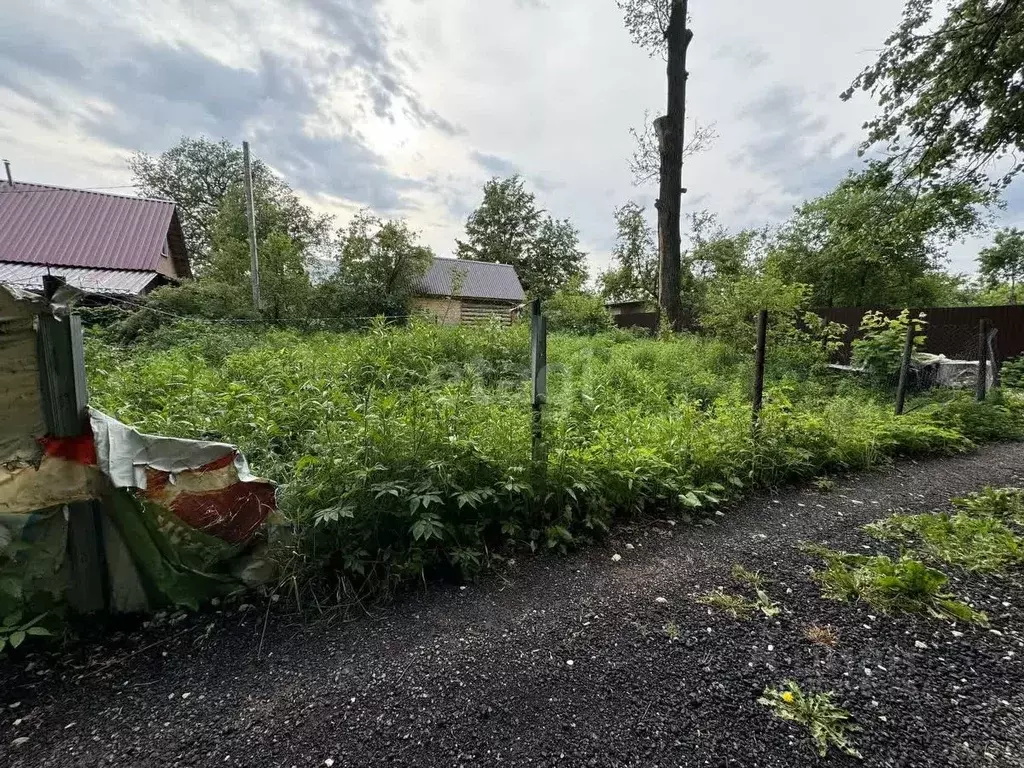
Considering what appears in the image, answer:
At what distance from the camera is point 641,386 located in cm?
532

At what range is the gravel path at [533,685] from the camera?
1.29 metres

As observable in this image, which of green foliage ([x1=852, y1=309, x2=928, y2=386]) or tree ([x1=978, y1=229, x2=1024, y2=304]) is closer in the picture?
green foliage ([x1=852, y1=309, x2=928, y2=386])

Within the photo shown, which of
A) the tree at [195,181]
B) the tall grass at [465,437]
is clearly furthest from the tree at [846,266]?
the tree at [195,181]

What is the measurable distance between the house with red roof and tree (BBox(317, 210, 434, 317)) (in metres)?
4.86

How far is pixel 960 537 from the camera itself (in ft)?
8.30

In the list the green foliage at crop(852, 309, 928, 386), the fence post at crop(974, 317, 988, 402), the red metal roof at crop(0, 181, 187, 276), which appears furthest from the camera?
the red metal roof at crop(0, 181, 187, 276)

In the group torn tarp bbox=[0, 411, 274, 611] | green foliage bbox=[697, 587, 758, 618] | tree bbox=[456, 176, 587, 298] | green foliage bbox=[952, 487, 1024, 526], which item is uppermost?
tree bbox=[456, 176, 587, 298]

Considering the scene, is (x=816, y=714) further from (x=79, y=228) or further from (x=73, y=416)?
(x=79, y=228)

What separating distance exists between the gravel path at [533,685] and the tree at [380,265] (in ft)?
41.2

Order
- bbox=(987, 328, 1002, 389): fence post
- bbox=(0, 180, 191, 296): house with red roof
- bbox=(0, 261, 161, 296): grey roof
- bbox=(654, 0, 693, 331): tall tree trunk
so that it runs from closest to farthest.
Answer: bbox=(987, 328, 1002, 389): fence post < bbox=(654, 0, 693, 331): tall tree trunk < bbox=(0, 261, 161, 296): grey roof < bbox=(0, 180, 191, 296): house with red roof

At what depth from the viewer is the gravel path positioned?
4.22 feet

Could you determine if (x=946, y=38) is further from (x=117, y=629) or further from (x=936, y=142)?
(x=117, y=629)

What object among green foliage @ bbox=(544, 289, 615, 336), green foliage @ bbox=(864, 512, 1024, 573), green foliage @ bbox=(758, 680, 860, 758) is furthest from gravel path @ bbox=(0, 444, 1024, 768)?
green foliage @ bbox=(544, 289, 615, 336)

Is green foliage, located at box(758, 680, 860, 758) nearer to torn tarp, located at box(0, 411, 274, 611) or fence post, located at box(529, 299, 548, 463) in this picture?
fence post, located at box(529, 299, 548, 463)
